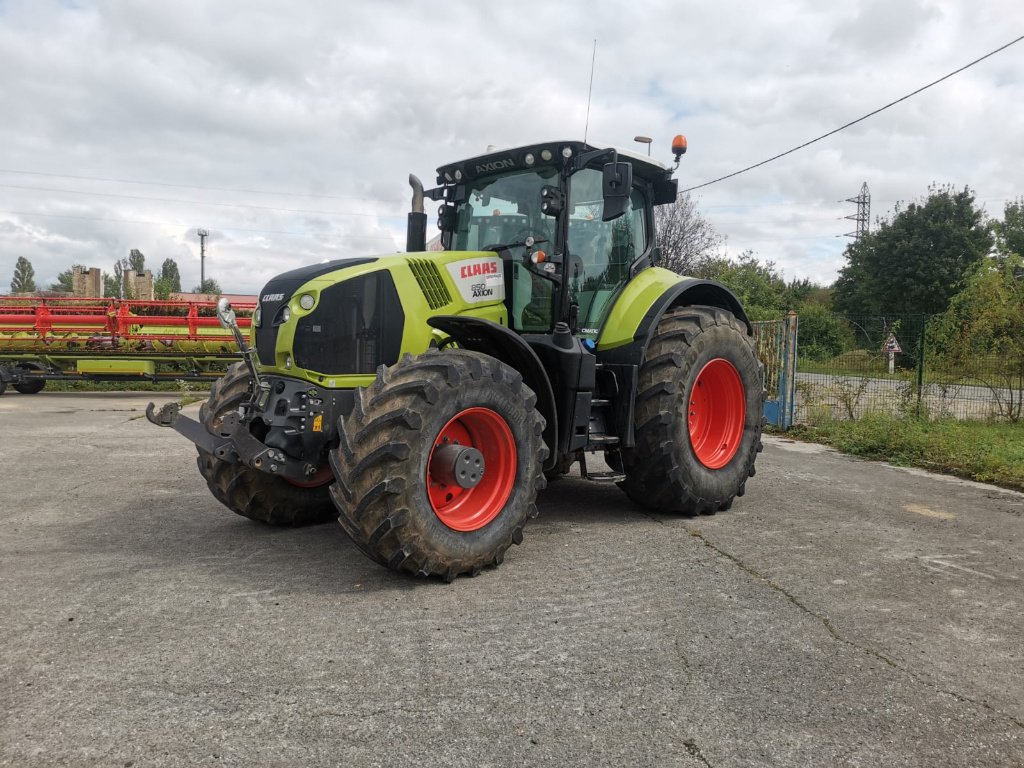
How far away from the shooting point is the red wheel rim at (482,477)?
13.3ft

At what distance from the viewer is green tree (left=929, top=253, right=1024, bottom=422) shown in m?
10.3

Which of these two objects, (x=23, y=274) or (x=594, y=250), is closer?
(x=594, y=250)

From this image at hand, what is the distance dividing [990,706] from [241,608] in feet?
9.95

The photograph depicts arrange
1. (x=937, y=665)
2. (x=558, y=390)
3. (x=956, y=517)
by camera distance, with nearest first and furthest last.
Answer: (x=937, y=665), (x=558, y=390), (x=956, y=517)

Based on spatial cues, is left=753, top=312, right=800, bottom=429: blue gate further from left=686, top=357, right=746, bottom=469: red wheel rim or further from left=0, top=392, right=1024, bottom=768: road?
left=0, top=392, right=1024, bottom=768: road

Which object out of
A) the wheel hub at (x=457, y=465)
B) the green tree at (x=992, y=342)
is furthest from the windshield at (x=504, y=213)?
the green tree at (x=992, y=342)

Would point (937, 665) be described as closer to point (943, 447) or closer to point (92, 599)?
point (92, 599)

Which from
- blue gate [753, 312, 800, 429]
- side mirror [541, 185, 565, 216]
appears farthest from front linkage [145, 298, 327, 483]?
blue gate [753, 312, 800, 429]

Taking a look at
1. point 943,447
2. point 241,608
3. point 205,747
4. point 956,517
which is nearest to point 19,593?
point 241,608

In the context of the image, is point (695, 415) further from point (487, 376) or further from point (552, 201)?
point (487, 376)

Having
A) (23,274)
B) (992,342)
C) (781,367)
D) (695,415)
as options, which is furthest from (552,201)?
(23,274)

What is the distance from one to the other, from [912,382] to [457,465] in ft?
28.3

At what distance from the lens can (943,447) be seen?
7906 mm

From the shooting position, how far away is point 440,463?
3959mm
